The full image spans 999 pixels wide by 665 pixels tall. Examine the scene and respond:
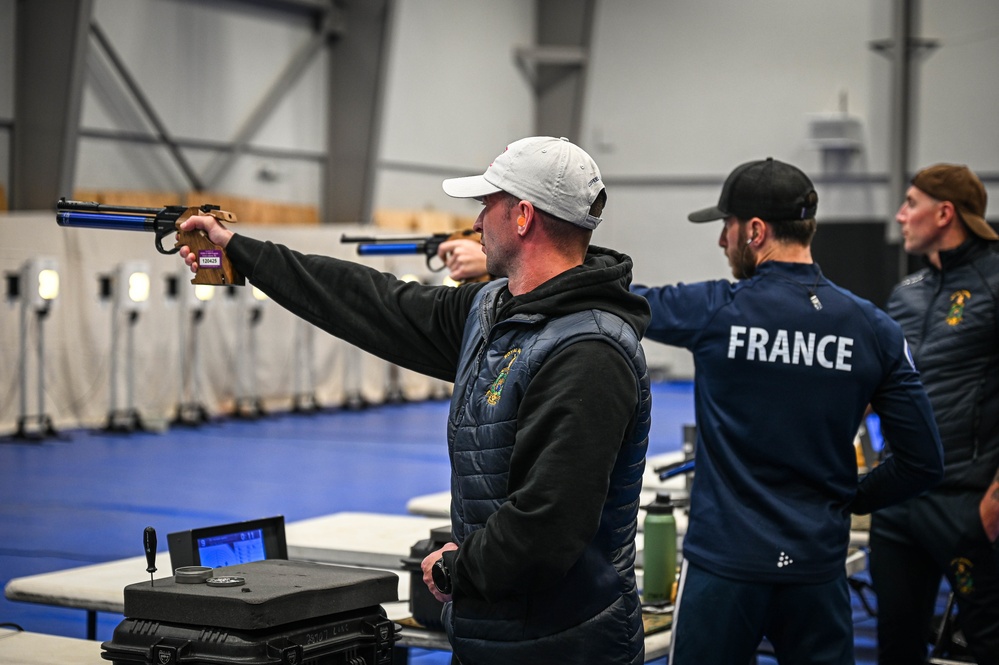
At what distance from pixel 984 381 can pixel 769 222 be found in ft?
3.36

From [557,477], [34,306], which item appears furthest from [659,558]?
[34,306]

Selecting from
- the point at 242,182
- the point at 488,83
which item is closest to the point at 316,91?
the point at 242,182

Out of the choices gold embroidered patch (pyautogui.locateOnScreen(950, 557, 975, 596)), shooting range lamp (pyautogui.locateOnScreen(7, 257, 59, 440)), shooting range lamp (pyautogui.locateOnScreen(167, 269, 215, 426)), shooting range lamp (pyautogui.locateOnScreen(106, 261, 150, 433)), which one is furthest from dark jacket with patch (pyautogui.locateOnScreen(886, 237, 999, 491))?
shooting range lamp (pyautogui.locateOnScreen(167, 269, 215, 426))

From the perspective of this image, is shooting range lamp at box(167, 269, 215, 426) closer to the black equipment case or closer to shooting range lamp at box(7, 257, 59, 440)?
shooting range lamp at box(7, 257, 59, 440)

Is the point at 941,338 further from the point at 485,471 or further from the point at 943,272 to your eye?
the point at 485,471

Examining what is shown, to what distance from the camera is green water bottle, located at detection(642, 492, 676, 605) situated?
3309 millimetres

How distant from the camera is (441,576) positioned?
1.98m

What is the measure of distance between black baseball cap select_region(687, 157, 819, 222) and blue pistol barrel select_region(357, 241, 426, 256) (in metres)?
1.25

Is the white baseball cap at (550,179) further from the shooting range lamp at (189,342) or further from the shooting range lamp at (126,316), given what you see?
the shooting range lamp at (189,342)

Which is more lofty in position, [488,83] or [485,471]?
[488,83]

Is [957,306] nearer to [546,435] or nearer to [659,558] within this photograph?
[659,558]

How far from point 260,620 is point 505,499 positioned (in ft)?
1.51

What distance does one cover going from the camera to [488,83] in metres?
19.1

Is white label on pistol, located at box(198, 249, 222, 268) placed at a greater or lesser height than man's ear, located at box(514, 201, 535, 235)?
lesser
